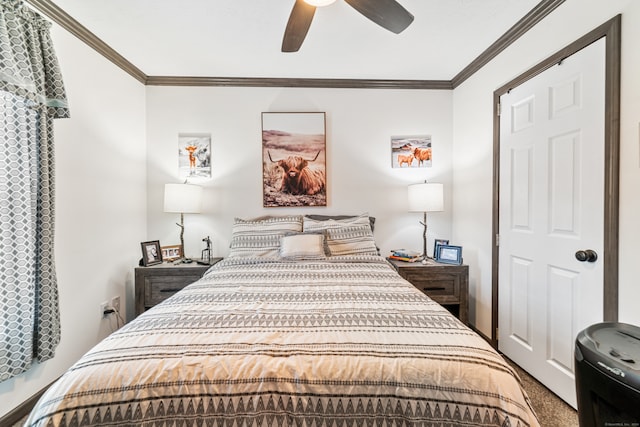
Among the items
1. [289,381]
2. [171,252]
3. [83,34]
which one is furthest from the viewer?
[171,252]

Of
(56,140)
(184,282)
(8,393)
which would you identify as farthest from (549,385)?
(56,140)

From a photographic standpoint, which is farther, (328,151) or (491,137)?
(328,151)

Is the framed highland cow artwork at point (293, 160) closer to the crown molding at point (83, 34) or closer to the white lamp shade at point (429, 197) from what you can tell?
the white lamp shade at point (429, 197)

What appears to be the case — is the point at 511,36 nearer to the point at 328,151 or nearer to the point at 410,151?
the point at 410,151

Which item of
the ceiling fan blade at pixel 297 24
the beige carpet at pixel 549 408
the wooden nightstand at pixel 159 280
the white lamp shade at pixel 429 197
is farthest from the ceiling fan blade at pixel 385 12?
the beige carpet at pixel 549 408

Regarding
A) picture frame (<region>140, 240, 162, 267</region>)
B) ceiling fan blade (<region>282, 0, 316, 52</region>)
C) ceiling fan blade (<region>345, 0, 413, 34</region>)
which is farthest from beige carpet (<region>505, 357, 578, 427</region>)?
picture frame (<region>140, 240, 162, 267</region>)

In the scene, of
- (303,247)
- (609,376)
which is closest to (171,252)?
(303,247)

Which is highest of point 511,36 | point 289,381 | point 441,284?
point 511,36

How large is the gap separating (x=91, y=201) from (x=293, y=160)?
176 centimetres

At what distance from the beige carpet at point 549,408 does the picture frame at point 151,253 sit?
307 centimetres

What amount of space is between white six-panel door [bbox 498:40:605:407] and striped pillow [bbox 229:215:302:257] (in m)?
1.82

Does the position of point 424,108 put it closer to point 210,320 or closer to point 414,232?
point 414,232

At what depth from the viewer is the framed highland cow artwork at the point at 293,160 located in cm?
285

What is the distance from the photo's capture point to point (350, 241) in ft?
8.02
